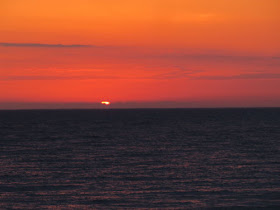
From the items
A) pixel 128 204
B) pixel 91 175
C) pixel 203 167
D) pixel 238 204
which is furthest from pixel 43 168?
pixel 238 204

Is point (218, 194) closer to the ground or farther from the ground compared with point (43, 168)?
closer to the ground

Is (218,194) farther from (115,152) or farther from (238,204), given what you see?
(115,152)

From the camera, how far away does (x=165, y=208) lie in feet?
71.3

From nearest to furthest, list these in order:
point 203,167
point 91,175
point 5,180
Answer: point 5,180, point 91,175, point 203,167

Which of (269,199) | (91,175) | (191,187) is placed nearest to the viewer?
(269,199)

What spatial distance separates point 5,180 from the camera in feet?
97.6

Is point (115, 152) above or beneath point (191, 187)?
above

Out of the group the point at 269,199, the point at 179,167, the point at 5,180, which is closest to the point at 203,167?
the point at 179,167

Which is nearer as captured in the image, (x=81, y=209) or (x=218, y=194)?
(x=81, y=209)

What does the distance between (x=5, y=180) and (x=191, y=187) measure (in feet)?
39.6

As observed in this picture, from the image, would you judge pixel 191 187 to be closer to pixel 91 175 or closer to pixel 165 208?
pixel 165 208

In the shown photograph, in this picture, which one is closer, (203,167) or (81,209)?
(81,209)

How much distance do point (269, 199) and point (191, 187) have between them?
17.3ft

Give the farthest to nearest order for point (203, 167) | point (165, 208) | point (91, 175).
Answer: point (203, 167)
point (91, 175)
point (165, 208)
